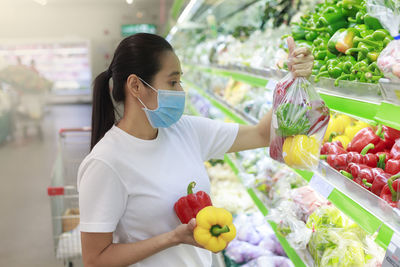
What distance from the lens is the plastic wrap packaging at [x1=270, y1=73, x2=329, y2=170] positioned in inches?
52.9

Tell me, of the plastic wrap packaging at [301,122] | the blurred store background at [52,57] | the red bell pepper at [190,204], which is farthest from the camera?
the blurred store background at [52,57]

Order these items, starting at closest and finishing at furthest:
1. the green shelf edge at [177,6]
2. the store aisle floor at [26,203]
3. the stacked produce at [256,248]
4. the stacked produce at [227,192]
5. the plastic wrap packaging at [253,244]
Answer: the stacked produce at [256,248], the plastic wrap packaging at [253,244], the stacked produce at [227,192], the store aisle floor at [26,203], the green shelf edge at [177,6]

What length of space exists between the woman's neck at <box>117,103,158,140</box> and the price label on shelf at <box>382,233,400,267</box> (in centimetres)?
96

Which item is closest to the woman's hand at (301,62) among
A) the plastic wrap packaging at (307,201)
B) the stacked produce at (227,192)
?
the plastic wrap packaging at (307,201)

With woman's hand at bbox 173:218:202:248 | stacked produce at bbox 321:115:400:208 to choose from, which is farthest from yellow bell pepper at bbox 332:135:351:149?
woman's hand at bbox 173:218:202:248

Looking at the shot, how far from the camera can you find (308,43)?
1.93 meters

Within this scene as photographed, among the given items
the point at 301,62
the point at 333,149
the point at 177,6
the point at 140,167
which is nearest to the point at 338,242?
the point at 333,149

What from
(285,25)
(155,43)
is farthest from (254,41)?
(155,43)

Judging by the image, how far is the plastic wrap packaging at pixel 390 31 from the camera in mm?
993

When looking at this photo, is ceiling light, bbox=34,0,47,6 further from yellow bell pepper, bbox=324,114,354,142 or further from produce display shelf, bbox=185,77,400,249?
produce display shelf, bbox=185,77,400,249

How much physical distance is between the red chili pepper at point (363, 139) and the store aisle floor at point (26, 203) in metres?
3.03

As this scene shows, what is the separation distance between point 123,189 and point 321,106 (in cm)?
77

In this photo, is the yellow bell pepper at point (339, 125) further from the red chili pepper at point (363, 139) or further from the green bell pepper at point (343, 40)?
the green bell pepper at point (343, 40)

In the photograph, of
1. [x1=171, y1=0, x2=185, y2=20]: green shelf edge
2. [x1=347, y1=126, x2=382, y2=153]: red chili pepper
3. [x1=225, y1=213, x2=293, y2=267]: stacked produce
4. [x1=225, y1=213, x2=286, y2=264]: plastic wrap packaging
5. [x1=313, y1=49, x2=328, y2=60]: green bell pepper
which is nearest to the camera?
[x1=347, y1=126, x2=382, y2=153]: red chili pepper
